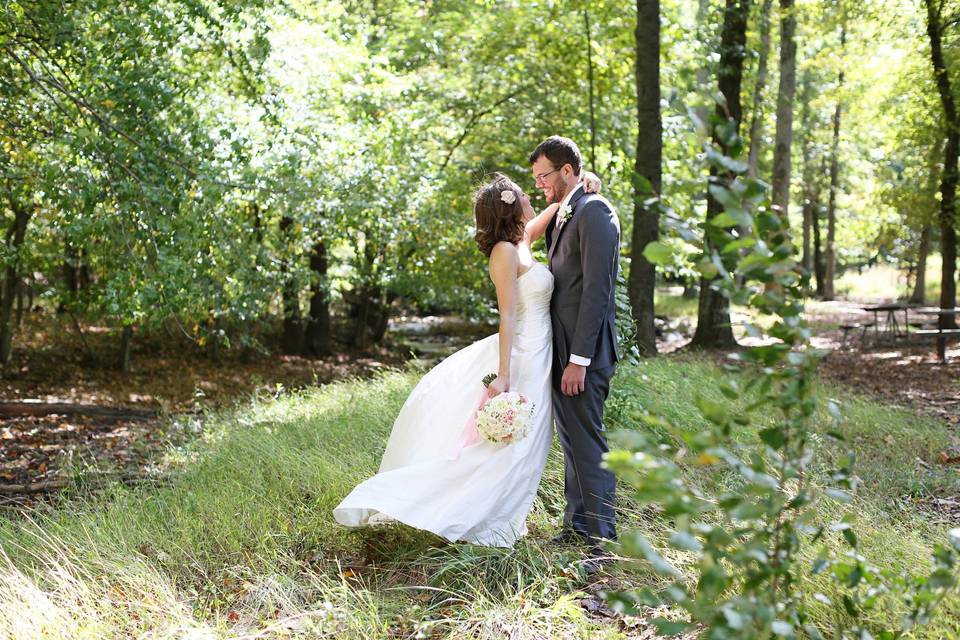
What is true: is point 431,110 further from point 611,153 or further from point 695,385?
point 695,385

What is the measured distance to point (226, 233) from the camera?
7664mm

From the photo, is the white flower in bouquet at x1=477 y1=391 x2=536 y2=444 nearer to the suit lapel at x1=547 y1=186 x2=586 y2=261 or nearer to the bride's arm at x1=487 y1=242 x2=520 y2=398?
the bride's arm at x1=487 y1=242 x2=520 y2=398

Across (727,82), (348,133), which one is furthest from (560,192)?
(727,82)

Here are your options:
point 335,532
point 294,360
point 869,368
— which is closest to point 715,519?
point 335,532

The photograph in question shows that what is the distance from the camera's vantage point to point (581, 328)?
4.12 meters

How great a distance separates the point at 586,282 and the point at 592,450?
2.78 feet

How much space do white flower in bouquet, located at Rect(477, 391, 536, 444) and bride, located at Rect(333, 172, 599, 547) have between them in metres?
0.11

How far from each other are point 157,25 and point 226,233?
1828 mm

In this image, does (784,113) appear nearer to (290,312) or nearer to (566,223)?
(290,312)

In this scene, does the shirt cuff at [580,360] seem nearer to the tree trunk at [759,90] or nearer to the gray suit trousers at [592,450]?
the gray suit trousers at [592,450]

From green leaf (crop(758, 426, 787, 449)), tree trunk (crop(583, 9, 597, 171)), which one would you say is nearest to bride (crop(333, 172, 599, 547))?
green leaf (crop(758, 426, 787, 449))

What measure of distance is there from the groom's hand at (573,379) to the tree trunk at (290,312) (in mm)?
8267

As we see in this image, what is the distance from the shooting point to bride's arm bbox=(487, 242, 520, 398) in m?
4.28

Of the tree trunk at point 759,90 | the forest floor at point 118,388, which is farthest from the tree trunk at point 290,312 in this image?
the tree trunk at point 759,90
